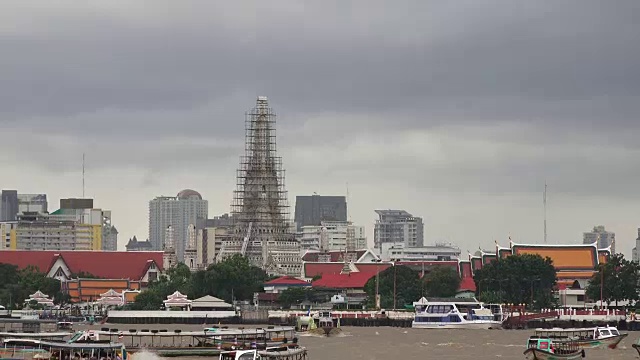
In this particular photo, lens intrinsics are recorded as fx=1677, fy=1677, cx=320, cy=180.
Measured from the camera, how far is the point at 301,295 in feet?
621

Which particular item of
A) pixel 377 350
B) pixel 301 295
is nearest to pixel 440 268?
pixel 301 295

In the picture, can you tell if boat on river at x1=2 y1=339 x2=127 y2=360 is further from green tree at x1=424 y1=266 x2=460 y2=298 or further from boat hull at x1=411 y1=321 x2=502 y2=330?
green tree at x1=424 y1=266 x2=460 y2=298

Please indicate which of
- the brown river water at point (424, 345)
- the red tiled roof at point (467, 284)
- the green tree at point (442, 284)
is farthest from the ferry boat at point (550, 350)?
the red tiled roof at point (467, 284)

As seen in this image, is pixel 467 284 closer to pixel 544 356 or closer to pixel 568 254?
pixel 568 254

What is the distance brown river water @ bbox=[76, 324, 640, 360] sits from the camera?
106 m

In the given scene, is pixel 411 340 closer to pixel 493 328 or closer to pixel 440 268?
pixel 493 328

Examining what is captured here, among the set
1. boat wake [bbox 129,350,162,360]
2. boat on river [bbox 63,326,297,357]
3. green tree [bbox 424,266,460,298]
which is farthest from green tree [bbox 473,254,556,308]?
boat wake [bbox 129,350,162,360]

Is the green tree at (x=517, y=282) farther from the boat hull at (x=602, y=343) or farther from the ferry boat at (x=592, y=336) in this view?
the boat hull at (x=602, y=343)

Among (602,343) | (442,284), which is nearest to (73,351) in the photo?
(602,343)

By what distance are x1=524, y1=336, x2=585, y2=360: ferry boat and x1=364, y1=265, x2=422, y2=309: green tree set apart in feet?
241

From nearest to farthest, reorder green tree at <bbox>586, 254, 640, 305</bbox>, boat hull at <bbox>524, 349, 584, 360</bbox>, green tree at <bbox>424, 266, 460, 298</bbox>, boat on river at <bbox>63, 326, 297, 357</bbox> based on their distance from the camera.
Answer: boat hull at <bbox>524, 349, 584, 360</bbox> < boat on river at <bbox>63, 326, 297, 357</bbox> < green tree at <bbox>586, 254, 640, 305</bbox> < green tree at <bbox>424, 266, 460, 298</bbox>

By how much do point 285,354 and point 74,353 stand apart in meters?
11.3

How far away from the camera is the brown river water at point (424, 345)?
347 ft

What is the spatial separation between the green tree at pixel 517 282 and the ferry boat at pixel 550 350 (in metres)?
65.8
